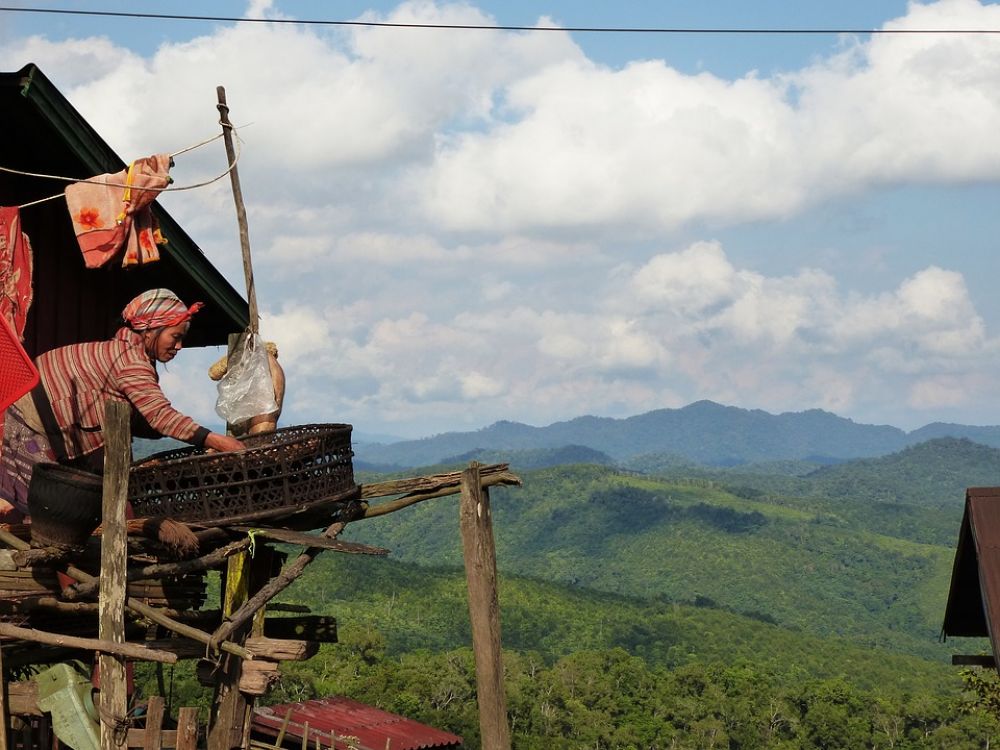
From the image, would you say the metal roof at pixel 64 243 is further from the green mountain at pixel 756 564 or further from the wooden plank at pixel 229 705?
the green mountain at pixel 756 564

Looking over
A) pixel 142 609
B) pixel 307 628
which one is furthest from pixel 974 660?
pixel 142 609

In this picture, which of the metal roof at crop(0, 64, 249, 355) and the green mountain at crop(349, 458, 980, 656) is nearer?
the metal roof at crop(0, 64, 249, 355)

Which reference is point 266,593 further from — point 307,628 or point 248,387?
point 307,628

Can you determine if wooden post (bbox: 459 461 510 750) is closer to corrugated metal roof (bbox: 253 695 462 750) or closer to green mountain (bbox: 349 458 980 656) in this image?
corrugated metal roof (bbox: 253 695 462 750)

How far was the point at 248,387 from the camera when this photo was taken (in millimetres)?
9594

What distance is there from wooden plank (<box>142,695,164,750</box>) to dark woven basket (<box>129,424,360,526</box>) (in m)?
1.11

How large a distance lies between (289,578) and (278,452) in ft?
3.07

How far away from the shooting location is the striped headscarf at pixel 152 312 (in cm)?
852

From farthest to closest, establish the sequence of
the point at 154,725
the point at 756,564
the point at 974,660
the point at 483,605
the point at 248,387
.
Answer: the point at 756,564 → the point at 974,660 → the point at 248,387 → the point at 483,605 → the point at 154,725

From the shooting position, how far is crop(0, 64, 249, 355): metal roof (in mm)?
9430

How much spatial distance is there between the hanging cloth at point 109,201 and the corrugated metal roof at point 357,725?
492 inches

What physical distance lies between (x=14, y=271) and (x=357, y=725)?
1620cm

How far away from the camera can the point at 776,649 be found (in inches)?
3927

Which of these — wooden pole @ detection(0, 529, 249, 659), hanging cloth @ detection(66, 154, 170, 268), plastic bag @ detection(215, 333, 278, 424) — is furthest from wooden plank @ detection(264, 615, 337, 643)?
hanging cloth @ detection(66, 154, 170, 268)
